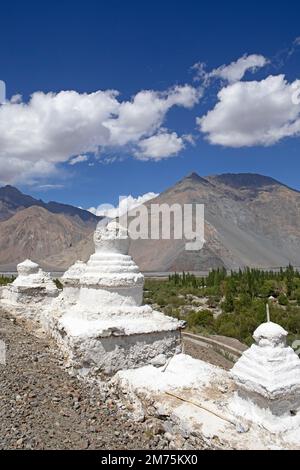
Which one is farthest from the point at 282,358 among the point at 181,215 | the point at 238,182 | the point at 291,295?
the point at 238,182

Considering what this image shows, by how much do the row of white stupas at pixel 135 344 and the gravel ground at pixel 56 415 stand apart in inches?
22.8

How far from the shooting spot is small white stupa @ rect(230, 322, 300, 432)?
5.88 metres

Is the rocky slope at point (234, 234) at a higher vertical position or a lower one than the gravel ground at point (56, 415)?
higher

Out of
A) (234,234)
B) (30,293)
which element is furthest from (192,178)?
(30,293)

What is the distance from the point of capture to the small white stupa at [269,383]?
19.3ft

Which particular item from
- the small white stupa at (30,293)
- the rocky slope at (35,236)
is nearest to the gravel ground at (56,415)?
the small white stupa at (30,293)

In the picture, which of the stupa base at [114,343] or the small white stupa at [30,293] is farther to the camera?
the small white stupa at [30,293]

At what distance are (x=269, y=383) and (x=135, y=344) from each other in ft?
10.4

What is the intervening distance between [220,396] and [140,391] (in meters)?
1.40

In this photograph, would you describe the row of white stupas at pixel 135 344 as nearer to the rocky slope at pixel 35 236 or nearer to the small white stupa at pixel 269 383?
the small white stupa at pixel 269 383

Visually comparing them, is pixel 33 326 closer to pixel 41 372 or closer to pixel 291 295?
pixel 41 372

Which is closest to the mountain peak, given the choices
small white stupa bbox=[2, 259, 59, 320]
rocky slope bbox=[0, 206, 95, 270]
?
rocky slope bbox=[0, 206, 95, 270]

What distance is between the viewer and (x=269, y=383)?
5875 millimetres

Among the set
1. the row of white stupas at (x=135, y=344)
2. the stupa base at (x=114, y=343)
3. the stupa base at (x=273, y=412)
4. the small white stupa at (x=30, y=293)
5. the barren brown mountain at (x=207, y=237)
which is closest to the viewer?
the stupa base at (x=273, y=412)
